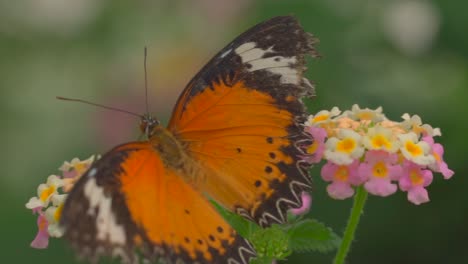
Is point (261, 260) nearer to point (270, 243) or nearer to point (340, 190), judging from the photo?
point (270, 243)

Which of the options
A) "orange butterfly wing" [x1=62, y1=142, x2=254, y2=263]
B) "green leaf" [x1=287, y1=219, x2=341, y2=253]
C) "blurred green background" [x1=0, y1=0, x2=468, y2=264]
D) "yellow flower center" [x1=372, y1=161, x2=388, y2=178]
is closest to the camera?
"orange butterfly wing" [x1=62, y1=142, x2=254, y2=263]

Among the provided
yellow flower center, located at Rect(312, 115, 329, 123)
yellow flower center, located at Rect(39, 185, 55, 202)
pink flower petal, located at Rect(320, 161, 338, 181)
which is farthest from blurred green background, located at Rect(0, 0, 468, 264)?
yellow flower center, located at Rect(39, 185, 55, 202)

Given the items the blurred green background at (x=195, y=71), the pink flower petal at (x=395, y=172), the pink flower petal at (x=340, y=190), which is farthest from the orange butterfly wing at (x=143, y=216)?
the blurred green background at (x=195, y=71)

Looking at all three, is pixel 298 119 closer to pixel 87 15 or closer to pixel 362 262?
pixel 362 262

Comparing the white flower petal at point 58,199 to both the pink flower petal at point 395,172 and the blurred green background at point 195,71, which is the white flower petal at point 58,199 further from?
the blurred green background at point 195,71

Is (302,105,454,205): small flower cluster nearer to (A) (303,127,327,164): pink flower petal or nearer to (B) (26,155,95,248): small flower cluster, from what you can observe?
(A) (303,127,327,164): pink flower petal

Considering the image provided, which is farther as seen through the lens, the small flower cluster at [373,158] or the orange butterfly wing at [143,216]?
the small flower cluster at [373,158]

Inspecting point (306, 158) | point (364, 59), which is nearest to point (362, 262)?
point (364, 59)
